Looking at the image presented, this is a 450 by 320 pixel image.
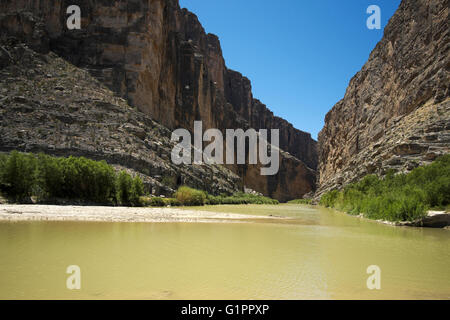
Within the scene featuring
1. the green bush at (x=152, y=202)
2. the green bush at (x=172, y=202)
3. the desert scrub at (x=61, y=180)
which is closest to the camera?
the desert scrub at (x=61, y=180)

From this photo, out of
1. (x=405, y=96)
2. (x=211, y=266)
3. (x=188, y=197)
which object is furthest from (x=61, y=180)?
(x=405, y=96)

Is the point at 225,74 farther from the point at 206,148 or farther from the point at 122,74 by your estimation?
the point at 122,74

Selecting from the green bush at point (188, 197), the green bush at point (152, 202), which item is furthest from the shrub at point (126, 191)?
the green bush at point (188, 197)

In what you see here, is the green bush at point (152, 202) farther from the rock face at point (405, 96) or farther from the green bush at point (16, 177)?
the rock face at point (405, 96)

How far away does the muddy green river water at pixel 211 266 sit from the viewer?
6.30m

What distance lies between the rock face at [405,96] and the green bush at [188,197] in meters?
24.6

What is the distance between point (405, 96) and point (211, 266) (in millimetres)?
48191

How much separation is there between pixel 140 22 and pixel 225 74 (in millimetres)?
70709

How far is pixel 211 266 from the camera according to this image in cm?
831

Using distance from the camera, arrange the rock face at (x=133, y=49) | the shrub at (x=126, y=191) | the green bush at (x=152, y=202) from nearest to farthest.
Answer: the shrub at (x=126, y=191) < the green bush at (x=152, y=202) < the rock face at (x=133, y=49)

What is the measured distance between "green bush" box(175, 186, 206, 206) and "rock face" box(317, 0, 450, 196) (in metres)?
24.6

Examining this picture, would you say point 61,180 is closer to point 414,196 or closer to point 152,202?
point 152,202

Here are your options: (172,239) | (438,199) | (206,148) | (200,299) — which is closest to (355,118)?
(206,148)

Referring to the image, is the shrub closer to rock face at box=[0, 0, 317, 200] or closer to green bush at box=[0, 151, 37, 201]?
green bush at box=[0, 151, 37, 201]
